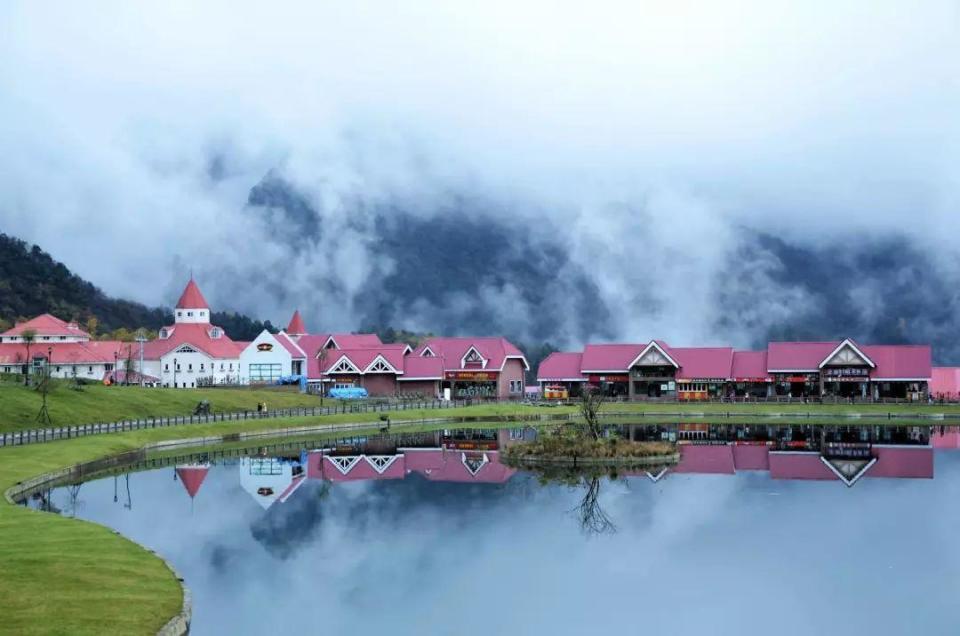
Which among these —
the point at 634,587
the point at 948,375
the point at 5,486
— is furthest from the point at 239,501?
the point at 948,375

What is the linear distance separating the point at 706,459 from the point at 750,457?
295 cm

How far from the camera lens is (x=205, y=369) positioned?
110000 millimetres

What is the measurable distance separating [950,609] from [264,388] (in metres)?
85.3

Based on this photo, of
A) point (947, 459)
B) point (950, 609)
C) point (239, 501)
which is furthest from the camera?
point (947, 459)

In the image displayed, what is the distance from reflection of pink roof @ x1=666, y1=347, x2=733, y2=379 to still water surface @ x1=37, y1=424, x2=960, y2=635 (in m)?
52.7

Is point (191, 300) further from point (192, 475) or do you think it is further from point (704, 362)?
point (192, 475)

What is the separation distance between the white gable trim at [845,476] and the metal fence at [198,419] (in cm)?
3991

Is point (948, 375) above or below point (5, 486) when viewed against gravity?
above

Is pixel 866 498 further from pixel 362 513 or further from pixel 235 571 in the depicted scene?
pixel 235 571

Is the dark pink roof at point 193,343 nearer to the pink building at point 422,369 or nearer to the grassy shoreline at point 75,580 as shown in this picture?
the pink building at point 422,369

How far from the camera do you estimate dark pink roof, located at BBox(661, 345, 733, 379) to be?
107 meters

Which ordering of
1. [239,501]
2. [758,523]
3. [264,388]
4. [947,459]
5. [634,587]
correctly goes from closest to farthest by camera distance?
[634,587], [758,523], [239,501], [947,459], [264,388]

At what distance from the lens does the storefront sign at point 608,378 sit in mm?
110938

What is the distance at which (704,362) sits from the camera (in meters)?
108
